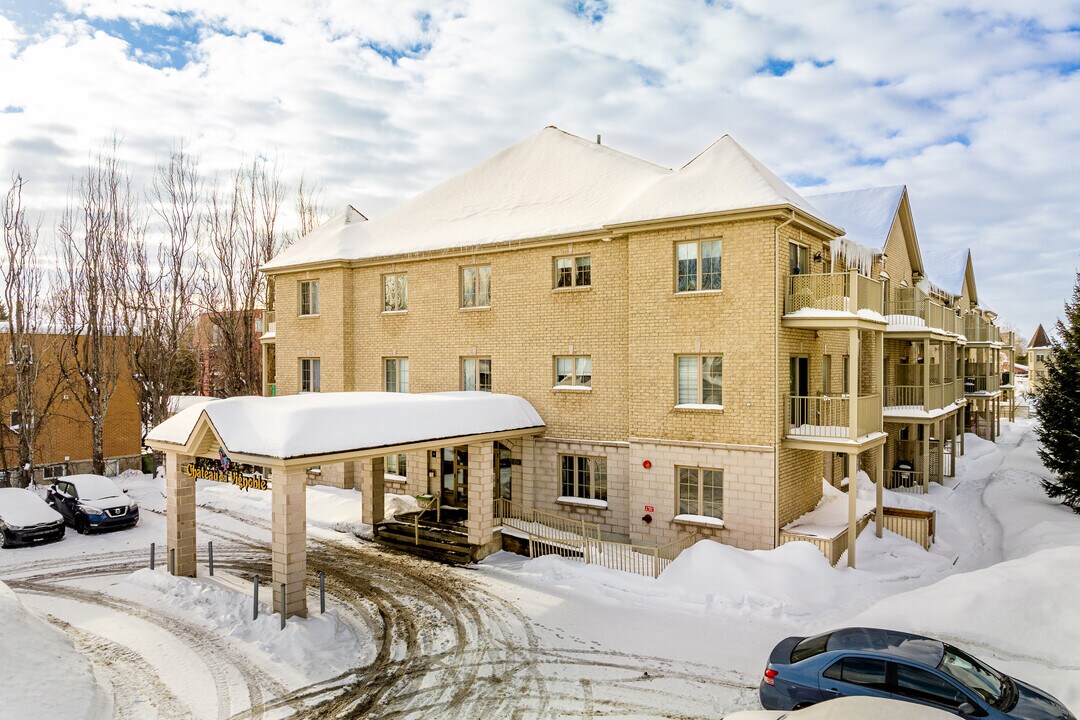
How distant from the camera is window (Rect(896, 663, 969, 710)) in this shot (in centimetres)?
762

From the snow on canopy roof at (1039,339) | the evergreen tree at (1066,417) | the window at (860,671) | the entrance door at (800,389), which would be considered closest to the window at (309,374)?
the entrance door at (800,389)

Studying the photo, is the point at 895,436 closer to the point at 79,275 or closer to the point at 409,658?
the point at 409,658

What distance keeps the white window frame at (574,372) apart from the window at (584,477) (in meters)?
2.33

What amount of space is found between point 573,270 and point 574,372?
3261mm

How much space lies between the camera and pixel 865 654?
8250 mm

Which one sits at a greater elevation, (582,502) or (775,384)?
(775,384)

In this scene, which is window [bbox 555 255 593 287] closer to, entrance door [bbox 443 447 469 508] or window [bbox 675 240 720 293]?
window [bbox 675 240 720 293]

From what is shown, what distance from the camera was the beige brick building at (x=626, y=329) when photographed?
52.7 ft

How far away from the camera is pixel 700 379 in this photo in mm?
16781

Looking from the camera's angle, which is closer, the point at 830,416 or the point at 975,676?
the point at 975,676

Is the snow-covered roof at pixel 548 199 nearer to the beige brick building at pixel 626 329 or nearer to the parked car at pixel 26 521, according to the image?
the beige brick building at pixel 626 329

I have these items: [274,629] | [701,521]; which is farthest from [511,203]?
[274,629]

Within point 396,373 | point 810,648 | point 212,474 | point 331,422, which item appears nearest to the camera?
point 810,648

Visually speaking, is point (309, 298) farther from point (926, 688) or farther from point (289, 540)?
point (926, 688)
